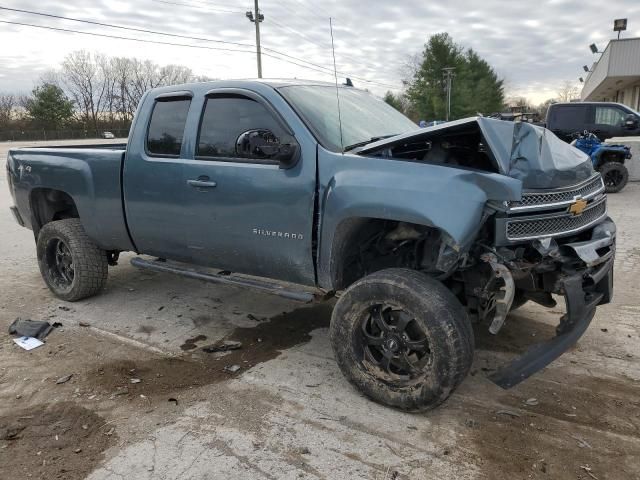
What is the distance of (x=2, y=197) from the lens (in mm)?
13508

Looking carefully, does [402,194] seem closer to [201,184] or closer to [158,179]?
[201,184]

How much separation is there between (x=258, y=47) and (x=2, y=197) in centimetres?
2802

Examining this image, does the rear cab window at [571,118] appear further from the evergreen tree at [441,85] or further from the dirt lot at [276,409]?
the evergreen tree at [441,85]

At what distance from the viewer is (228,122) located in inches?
165

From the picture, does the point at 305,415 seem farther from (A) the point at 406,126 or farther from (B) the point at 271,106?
(A) the point at 406,126

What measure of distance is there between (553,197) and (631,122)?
41.3 ft

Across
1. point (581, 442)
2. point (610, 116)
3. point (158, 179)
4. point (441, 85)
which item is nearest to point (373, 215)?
point (581, 442)

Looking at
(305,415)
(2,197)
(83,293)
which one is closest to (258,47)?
(2,197)

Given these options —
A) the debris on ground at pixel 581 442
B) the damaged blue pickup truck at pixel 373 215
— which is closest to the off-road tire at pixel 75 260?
the damaged blue pickup truck at pixel 373 215

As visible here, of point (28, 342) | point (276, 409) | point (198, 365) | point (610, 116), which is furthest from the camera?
point (610, 116)

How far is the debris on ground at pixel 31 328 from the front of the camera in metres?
4.64

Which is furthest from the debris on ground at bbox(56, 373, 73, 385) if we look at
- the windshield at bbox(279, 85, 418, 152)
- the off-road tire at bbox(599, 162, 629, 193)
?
the off-road tire at bbox(599, 162, 629, 193)

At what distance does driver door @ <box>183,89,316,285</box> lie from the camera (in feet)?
12.0

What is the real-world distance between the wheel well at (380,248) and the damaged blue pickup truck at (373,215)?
12 millimetres
